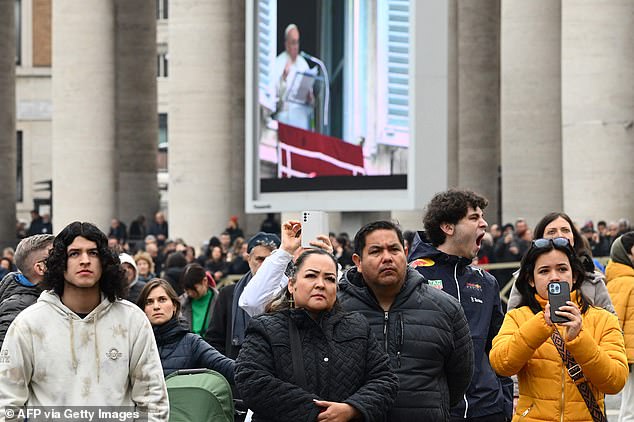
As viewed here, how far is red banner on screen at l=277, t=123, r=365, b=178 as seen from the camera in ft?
83.8

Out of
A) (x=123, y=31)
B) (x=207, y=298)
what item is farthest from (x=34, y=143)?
(x=207, y=298)

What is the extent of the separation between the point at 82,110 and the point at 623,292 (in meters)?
27.3

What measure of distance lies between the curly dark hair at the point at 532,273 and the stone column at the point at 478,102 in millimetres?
31229

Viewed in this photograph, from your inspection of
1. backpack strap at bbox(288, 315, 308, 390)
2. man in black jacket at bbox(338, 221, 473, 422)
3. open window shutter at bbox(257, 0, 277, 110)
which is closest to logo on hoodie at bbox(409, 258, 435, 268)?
man in black jacket at bbox(338, 221, 473, 422)

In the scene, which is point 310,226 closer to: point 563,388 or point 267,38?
point 563,388

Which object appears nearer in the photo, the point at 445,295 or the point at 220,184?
the point at 445,295

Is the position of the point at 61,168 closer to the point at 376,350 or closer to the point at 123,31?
the point at 123,31

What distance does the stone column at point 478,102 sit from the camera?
40.5 m

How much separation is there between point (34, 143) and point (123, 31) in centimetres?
3296

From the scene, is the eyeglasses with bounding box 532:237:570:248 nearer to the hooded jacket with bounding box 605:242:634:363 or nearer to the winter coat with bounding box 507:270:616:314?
the winter coat with bounding box 507:270:616:314

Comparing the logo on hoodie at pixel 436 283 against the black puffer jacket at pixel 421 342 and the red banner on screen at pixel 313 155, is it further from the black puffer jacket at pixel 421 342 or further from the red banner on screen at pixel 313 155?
the red banner on screen at pixel 313 155

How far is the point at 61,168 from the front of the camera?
3884 centimetres

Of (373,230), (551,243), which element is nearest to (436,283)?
(551,243)

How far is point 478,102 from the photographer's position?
4084 centimetres
